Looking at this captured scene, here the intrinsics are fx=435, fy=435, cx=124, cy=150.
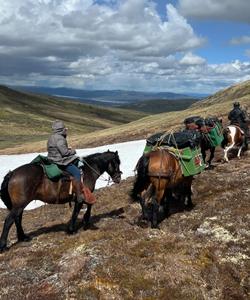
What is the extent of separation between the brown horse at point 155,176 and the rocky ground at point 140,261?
1112 mm

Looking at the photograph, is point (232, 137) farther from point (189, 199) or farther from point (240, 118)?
point (189, 199)

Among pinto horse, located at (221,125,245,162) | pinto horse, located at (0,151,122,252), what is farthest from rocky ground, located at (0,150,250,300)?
pinto horse, located at (221,125,245,162)

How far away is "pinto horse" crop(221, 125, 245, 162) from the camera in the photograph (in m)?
28.7

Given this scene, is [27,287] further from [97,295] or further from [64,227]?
[64,227]

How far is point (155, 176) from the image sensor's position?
1691 cm

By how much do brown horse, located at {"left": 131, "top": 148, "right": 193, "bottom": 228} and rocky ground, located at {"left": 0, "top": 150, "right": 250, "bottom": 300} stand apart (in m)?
1.11

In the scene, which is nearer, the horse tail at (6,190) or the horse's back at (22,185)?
the horse's back at (22,185)

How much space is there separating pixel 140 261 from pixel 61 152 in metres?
5.48

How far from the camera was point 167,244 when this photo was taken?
1355cm

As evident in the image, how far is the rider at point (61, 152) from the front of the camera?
1599 cm

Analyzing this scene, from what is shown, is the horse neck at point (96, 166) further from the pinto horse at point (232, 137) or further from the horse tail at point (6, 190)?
the pinto horse at point (232, 137)

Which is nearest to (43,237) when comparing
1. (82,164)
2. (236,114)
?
(82,164)

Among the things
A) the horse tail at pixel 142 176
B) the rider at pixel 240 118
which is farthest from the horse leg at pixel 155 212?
the rider at pixel 240 118

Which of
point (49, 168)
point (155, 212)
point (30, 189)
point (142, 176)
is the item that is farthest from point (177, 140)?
point (30, 189)
